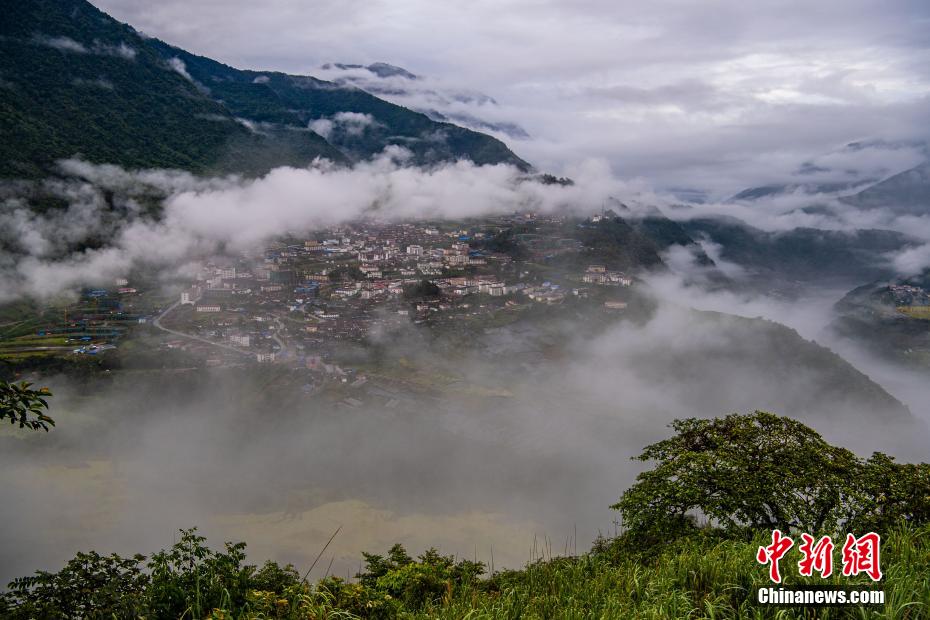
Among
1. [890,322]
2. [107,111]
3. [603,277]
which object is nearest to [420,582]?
[603,277]

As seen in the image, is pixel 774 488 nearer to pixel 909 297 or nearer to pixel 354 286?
pixel 354 286

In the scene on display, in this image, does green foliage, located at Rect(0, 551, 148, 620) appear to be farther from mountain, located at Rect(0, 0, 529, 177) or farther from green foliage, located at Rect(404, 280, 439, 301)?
mountain, located at Rect(0, 0, 529, 177)

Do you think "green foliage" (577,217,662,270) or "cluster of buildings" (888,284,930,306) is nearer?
"green foliage" (577,217,662,270)

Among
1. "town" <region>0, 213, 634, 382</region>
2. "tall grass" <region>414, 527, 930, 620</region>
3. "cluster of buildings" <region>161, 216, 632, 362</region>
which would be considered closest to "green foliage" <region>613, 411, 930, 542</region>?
"tall grass" <region>414, 527, 930, 620</region>

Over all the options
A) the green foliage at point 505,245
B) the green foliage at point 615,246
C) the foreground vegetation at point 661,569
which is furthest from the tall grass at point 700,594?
the green foliage at point 615,246

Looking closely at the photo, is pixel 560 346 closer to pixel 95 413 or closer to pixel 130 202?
pixel 95 413

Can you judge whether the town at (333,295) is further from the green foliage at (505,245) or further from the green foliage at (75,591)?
the green foliage at (75,591)

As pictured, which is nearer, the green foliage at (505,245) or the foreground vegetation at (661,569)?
the foreground vegetation at (661,569)
